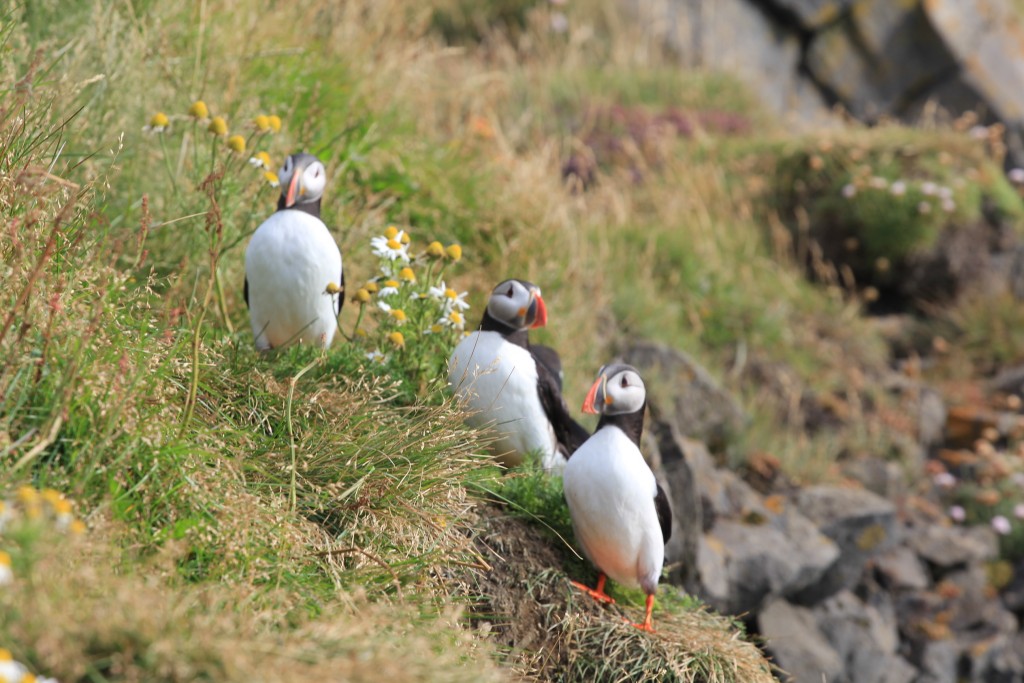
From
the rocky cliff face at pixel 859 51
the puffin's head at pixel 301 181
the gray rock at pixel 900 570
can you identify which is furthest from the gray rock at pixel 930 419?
the puffin's head at pixel 301 181

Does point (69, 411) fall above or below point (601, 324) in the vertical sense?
above

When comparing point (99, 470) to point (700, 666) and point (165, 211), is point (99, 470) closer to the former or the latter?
point (700, 666)

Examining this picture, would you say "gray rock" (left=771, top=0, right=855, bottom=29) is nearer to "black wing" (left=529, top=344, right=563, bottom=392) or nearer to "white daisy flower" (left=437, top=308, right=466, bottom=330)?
"black wing" (left=529, top=344, right=563, bottom=392)

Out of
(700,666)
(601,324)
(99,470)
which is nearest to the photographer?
(99,470)

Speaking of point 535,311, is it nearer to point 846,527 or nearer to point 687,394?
point 687,394

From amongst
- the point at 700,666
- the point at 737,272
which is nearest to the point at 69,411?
the point at 700,666

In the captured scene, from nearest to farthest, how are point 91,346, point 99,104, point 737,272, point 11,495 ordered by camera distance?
1. point 11,495
2. point 91,346
3. point 99,104
4. point 737,272

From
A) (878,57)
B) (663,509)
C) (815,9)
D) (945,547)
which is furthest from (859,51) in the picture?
(663,509)

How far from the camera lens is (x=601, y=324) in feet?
22.8

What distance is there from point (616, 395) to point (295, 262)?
1.20 metres

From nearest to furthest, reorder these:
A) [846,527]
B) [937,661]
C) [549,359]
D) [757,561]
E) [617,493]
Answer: [617,493]
[549,359]
[757,561]
[846,527]
[937,661]

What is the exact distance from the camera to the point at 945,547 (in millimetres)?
7164

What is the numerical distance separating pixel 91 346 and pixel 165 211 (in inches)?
79.3

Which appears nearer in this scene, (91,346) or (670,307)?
(91,346)
